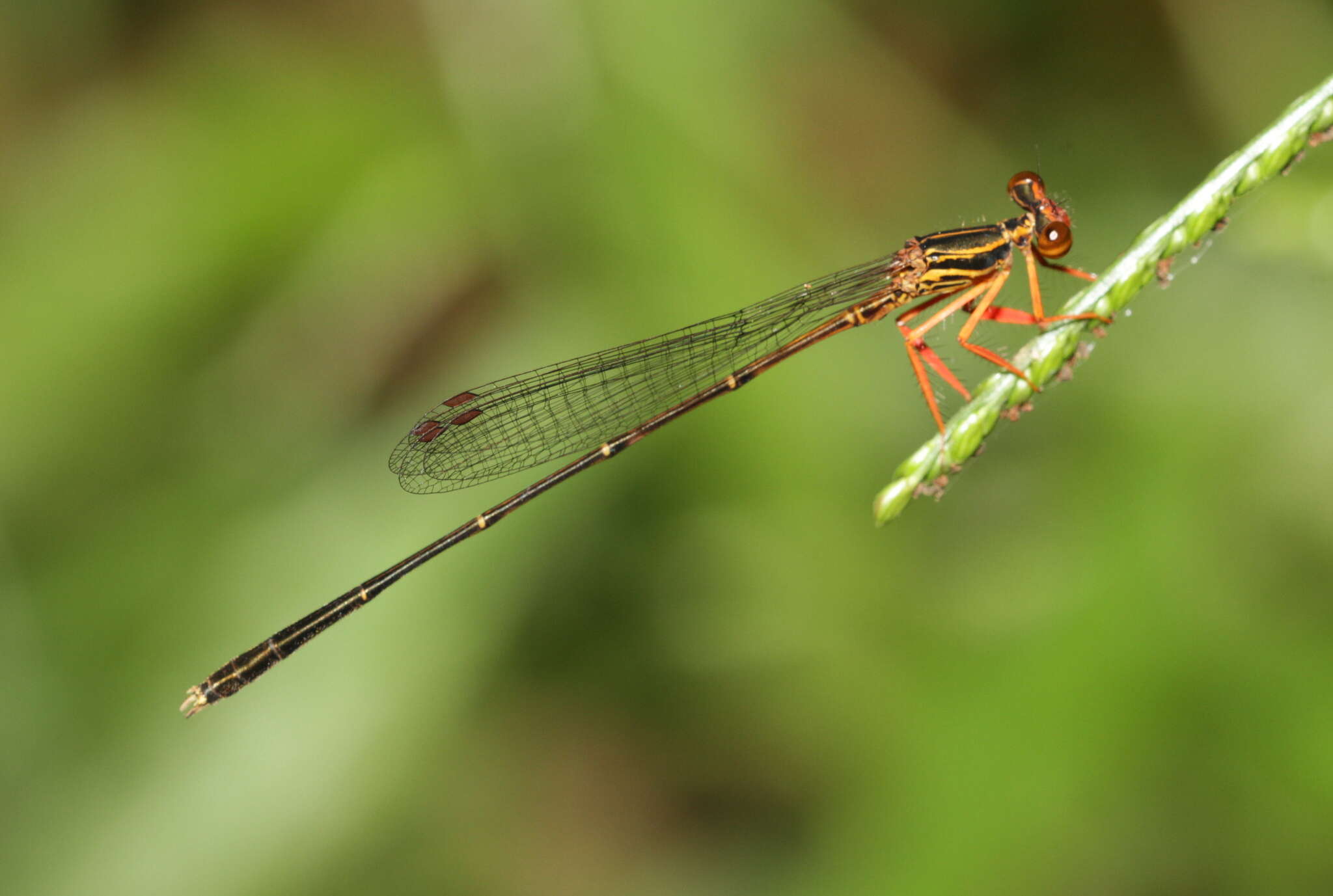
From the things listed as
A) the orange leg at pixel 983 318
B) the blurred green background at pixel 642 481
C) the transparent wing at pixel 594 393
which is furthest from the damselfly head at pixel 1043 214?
the transparent wing at pixel 594 393

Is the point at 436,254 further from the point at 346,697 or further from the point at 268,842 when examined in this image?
the point at 268,842

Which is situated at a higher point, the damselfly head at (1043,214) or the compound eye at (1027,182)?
the compound eye at (1027,182)

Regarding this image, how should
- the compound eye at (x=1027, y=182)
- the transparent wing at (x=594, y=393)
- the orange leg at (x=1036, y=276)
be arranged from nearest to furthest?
the orange leg at (x=1036, y=276) → the compound eye at (x=1027, y=182) → the transparent wing at (x=594, y=393)

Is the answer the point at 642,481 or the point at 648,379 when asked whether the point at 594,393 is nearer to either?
the point at 648,379

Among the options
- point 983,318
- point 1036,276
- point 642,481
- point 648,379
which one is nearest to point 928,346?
point 983,318

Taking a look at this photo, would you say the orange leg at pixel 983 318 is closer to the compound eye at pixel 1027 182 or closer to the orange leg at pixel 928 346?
the orange leg at pixel 928 346

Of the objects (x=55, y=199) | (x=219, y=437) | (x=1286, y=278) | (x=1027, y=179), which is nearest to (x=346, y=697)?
(x=219, y=437)

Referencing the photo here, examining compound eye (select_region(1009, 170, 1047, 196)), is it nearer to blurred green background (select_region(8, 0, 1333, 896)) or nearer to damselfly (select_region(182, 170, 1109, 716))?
damselfly (select_region(182, 170, 1109, 716))

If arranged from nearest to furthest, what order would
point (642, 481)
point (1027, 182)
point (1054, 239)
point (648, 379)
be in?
point (1054, 239) < point (1027, 182) < point (648, 379) < point (642, 481)
